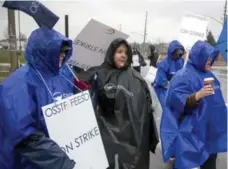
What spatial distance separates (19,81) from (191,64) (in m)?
2.19

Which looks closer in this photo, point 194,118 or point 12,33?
point 194,118

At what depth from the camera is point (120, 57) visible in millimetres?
3619

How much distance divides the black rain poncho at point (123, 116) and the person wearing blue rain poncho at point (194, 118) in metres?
0.41

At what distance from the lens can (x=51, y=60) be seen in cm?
254

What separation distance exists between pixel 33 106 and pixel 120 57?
1434mm

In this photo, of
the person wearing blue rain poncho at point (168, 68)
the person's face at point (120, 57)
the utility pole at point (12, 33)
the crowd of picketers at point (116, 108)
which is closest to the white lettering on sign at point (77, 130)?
the crowd of picketers at point (116, 108)

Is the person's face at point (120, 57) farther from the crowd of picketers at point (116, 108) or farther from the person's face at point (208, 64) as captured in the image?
the person's face at point (208, 64)

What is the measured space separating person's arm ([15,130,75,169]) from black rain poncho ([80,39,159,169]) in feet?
3.92

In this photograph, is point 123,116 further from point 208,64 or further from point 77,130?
point 208,64

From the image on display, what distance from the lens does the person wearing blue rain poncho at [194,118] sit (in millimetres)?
3806

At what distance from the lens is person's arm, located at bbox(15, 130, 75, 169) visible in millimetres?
2268

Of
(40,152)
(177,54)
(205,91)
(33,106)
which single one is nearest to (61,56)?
(33,106)

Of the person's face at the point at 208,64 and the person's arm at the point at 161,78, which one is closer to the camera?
the person's face at the point at 208,64

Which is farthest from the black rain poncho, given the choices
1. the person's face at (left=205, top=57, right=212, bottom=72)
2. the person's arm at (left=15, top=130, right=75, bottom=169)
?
the person's arm at (left=15, top=130, right=75, bottom=169)
